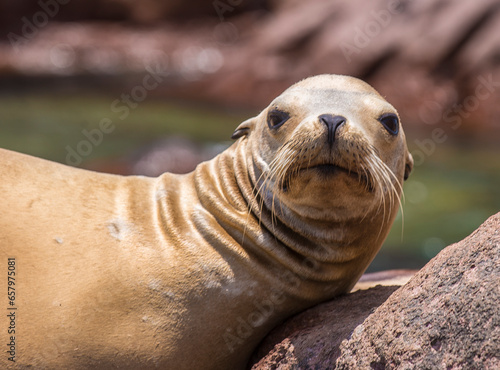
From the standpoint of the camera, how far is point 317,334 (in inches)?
139

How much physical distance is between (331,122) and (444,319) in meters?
1.03

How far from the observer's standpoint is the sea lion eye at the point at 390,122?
3809mm

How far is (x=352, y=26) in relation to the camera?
14625 millimetres

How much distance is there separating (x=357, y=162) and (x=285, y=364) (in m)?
1.00

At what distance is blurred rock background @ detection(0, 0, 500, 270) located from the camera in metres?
11.5

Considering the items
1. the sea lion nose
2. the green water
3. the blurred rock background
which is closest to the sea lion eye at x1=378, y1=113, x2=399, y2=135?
the sea lion nose

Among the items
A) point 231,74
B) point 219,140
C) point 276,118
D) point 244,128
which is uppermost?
point 276,118

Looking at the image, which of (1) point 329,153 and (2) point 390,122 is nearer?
(1) point 329,153

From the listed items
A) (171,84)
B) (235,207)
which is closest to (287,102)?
(235,207)

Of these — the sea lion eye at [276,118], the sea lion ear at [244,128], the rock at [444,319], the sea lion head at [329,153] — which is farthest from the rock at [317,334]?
the sea lion ear at [244,128]

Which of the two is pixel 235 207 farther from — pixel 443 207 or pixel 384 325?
pixel 443 207

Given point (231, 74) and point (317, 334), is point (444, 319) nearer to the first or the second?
point (317, 334)

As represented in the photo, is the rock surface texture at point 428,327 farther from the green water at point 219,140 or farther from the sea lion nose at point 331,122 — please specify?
the green water at point 219,140

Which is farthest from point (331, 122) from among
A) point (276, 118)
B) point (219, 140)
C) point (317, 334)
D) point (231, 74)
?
point (231, 74)
